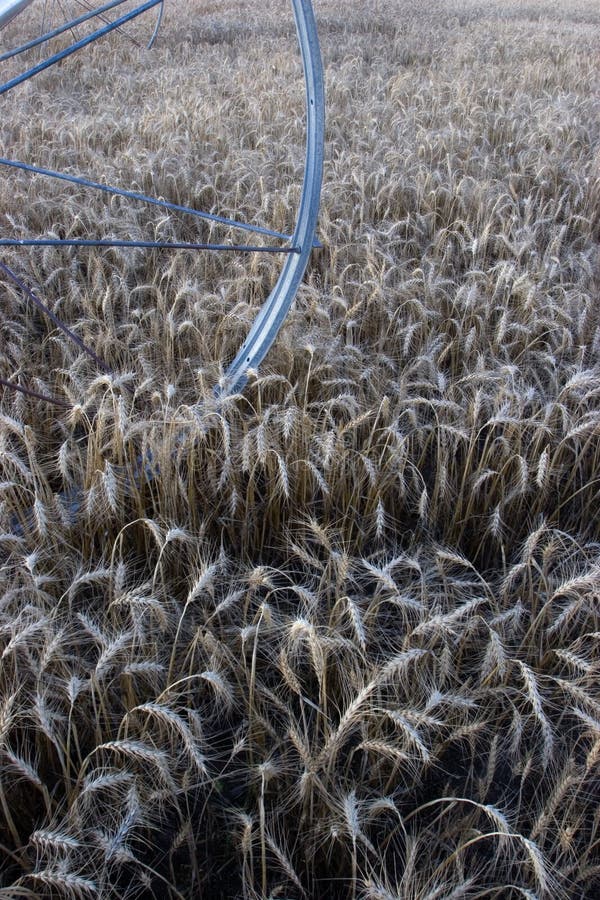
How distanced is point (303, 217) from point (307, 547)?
1030mm

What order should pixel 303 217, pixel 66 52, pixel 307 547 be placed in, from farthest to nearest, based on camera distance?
pixel 303 217 < pixel 307 547 < pixel 66 52

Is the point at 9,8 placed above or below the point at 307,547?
above

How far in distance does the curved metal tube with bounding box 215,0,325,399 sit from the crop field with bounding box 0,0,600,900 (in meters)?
0.10

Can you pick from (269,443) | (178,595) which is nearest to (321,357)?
(269,443)

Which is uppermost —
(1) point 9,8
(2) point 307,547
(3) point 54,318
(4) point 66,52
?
(1) point 9,8

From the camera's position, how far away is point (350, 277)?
9.78 feet

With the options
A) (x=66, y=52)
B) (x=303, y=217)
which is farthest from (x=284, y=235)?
(x=66, y=52)

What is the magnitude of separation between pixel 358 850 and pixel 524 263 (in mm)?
Result: 2753

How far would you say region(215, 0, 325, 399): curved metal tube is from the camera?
1767mm

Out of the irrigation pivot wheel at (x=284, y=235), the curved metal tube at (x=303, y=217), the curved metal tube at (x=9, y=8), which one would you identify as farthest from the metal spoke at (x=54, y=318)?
the curved metal tube at (x=9, y=8)

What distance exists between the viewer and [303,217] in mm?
2035

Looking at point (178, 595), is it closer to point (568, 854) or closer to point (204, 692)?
point (204, 692)

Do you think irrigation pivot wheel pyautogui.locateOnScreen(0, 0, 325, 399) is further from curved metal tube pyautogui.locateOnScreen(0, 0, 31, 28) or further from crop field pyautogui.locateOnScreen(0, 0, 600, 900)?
crop field pyautogui.locateOnScreen(0, 0, 600, 900)

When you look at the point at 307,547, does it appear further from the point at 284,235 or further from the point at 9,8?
the point at 9,8
